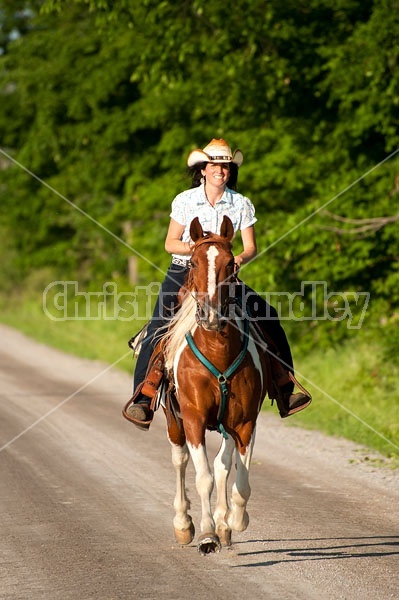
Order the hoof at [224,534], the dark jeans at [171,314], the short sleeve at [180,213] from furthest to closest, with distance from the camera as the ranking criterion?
the dark jeans at [171,314] < the short sleeve at [180,213] < the hoof at [224,534]

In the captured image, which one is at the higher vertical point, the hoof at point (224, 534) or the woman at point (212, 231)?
the woman at point (212, 231)

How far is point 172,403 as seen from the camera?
7.22m

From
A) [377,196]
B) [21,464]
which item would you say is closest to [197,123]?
[377,196]

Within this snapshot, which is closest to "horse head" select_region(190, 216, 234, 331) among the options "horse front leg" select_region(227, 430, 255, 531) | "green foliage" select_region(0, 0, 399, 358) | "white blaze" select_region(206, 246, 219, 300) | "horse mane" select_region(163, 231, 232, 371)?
"white blaze" select_region(206, 246, 219, 300)

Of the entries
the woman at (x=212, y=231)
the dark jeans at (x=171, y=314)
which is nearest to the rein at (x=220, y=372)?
the woman at (x=212, y=231)

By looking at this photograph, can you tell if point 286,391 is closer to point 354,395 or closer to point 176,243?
point 176,243

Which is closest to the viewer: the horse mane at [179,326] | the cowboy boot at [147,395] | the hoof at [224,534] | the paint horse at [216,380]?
the paint horse at [216,380]

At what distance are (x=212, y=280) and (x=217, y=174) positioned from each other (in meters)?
1.15

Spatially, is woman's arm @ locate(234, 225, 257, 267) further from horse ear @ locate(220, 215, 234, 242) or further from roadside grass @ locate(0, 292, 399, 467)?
roadside grass @ locate(0, 292, 399, 467)

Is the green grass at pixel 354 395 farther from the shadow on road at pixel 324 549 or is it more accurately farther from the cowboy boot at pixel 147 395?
the cowboy boot at pixel 147 395

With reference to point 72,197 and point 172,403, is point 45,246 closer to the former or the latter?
point 72,197

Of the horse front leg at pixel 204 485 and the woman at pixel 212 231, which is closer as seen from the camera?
the horse front leg at pixel 204 485

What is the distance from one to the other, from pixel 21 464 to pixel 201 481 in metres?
3.67

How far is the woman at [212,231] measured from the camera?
Result: 709 cm
